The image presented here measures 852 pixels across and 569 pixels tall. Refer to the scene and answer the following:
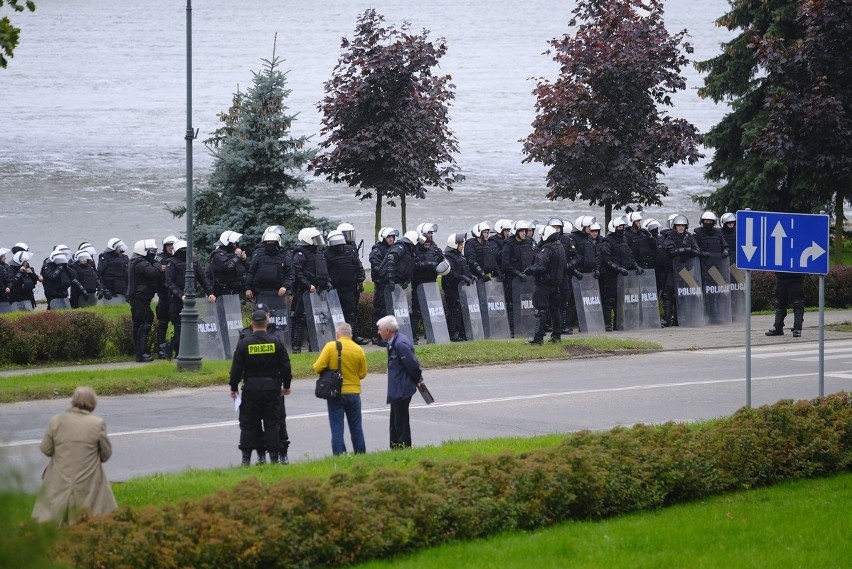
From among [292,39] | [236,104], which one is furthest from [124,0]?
[236,104]

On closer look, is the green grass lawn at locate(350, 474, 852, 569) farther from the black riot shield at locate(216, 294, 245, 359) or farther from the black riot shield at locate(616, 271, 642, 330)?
the black riot shield at locate(616, 271, 642, 330)

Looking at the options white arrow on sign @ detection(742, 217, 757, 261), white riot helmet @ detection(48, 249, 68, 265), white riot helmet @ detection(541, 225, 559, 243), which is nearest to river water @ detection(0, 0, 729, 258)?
white riot helmet @ detection(48, 249, 68, 265)

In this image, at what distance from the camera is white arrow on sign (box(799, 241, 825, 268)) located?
13.0 m

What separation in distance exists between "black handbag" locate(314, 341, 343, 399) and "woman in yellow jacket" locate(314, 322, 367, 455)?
0.04 m

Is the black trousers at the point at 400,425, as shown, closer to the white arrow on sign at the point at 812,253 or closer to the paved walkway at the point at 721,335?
the white arrow on sign at the point at 812,253

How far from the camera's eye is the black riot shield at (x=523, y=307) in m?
24.1

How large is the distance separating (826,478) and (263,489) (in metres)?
5.29

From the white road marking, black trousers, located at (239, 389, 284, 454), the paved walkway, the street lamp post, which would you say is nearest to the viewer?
black trousers, located at (239, 389, 284, 454)

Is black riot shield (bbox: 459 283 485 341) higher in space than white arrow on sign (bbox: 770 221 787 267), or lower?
lower

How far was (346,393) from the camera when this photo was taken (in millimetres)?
12492

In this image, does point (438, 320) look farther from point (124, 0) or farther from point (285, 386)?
point (124, 0)

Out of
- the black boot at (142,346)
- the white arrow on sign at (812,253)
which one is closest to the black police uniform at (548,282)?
the black boot at (142,346)

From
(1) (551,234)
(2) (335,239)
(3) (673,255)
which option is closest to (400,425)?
(2) (335,239)

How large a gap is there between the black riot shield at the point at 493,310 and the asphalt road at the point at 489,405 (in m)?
3.12
